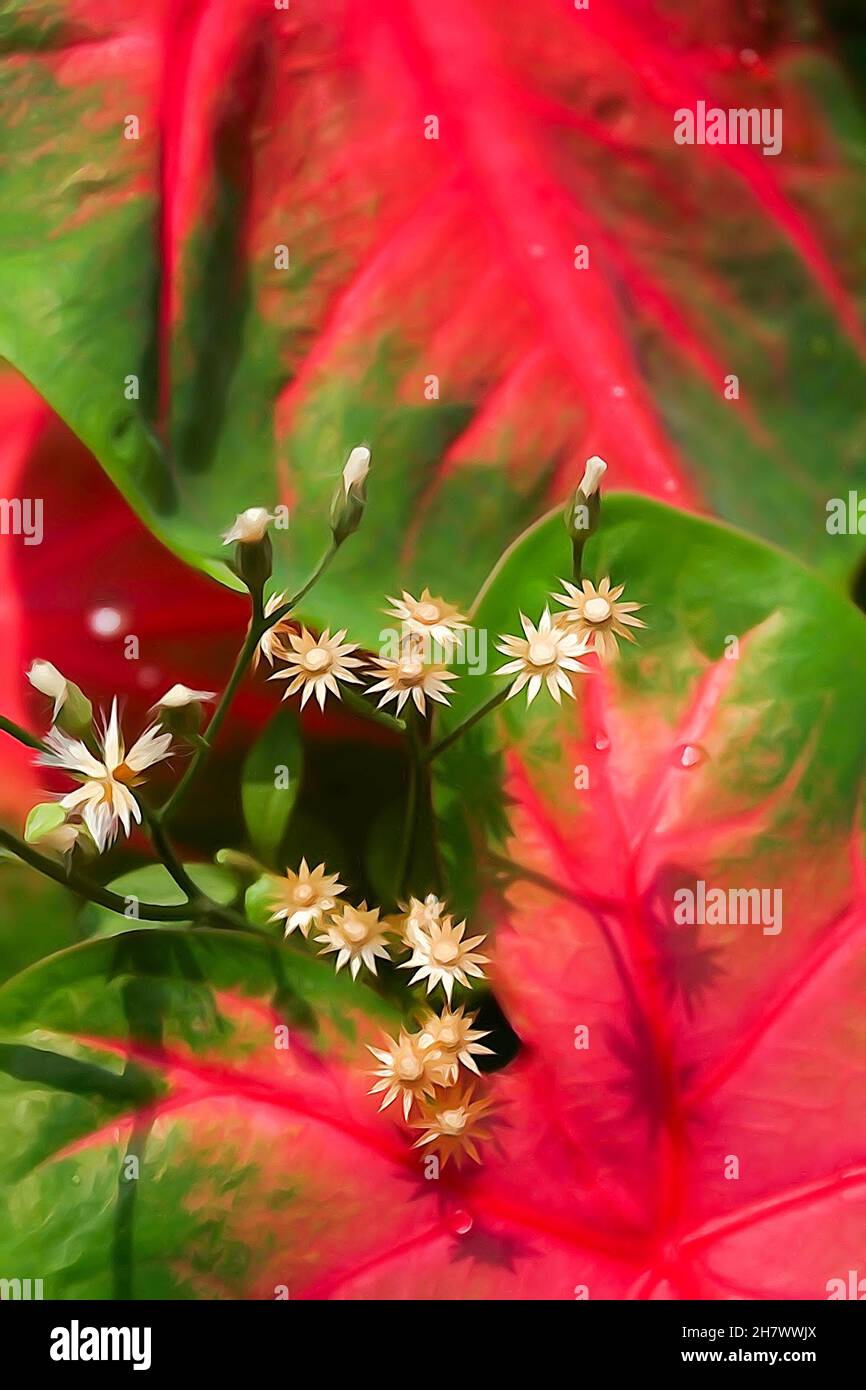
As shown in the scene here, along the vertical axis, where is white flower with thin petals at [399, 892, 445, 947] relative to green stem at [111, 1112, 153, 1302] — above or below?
above

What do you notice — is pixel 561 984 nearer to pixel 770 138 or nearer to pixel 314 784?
pixel 314 784

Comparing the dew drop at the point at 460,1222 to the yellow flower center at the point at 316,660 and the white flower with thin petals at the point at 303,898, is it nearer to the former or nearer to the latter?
the white flower with thin petals at the point at 303,898

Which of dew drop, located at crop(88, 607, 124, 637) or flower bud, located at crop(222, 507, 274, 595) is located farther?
dew drop, located at crop(88, 607, 124, 637)

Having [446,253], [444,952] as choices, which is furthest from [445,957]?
[446,253]

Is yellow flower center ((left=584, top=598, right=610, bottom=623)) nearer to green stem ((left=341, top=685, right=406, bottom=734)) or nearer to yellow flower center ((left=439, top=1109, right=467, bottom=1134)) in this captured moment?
green stem ((left=341, top=685, right=406, bottom=734))

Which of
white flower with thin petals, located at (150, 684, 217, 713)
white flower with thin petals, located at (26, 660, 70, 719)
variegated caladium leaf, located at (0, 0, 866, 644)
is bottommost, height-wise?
white flower with thin petals, located at (150, 684, 217, 713)

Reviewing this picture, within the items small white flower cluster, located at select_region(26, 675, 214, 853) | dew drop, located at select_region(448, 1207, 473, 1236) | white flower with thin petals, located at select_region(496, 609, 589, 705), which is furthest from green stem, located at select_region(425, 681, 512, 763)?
dew drop, located at select_region(448, 1207, 473, 1236)
